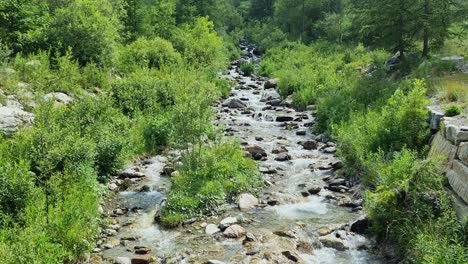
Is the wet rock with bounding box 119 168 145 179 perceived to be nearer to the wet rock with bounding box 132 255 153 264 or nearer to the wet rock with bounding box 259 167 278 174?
the wet rock with bounding box 259 167 278 174

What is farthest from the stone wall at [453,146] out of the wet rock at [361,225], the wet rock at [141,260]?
the wet rock at [141,260]

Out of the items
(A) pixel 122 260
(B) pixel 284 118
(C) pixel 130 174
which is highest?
(A) pixel 122 260

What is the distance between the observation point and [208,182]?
13.1 metres

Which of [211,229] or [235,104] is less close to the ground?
[211,229]

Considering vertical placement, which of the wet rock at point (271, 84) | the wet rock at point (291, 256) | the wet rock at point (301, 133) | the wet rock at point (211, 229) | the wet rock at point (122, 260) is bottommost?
the wet rock at point (271, 84)

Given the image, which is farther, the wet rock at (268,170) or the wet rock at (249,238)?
the wet rock at (268,170)

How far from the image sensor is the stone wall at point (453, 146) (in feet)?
32.0

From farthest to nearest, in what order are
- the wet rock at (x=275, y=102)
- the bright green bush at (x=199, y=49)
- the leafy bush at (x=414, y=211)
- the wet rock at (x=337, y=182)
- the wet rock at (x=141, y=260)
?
the bright green bush at (x=199, y=49) < the wet rock at (x=275, y=102) < the wet rock at (x=337, y=182) < the wet rock at (x=141, y=260) < the leafy bush at (x=414, y=211)

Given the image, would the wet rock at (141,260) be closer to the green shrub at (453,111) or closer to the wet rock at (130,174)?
the wet rock at (130,174)

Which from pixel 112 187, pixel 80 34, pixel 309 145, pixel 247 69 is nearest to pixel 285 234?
pixel 112 187

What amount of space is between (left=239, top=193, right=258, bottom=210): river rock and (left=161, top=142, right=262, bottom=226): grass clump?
1.04 feet

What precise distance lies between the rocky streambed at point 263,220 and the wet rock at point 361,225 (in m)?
0.03

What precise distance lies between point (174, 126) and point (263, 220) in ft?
26.3

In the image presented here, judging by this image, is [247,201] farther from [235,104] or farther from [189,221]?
[235,104]
